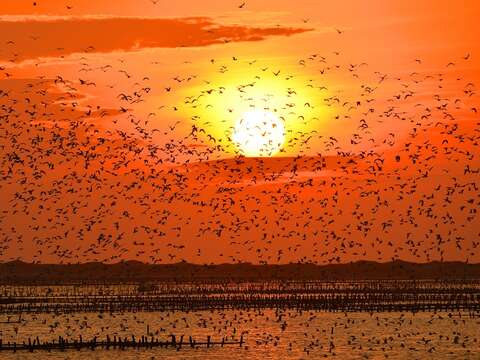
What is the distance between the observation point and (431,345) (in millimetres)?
91000

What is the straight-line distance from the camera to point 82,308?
129 m

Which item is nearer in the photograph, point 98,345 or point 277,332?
point 98,345

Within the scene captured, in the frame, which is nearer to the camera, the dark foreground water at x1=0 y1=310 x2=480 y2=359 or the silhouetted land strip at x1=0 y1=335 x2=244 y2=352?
the silhouetted land strip at x1=0 y1=335 x2=244 y2=352

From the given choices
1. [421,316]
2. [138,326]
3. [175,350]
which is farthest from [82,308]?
[175,350]

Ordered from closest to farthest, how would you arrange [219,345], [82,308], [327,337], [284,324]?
[219,345] < [327,337] < [284,324] < [82,308]

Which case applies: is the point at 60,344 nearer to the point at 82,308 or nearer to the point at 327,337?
the point at 327,337

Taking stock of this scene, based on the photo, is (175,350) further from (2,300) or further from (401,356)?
(2,300)

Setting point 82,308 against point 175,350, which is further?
point 82,308

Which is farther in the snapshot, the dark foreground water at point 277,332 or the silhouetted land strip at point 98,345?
the dark foreground water at point 277,332

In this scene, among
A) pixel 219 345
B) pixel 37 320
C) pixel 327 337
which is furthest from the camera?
pixel 37 320

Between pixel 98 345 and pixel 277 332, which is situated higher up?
pixel 277 332

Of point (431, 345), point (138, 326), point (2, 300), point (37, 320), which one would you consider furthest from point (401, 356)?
point (2, 300)

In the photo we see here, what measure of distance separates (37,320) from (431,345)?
153 ft

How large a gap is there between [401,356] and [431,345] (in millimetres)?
8876
